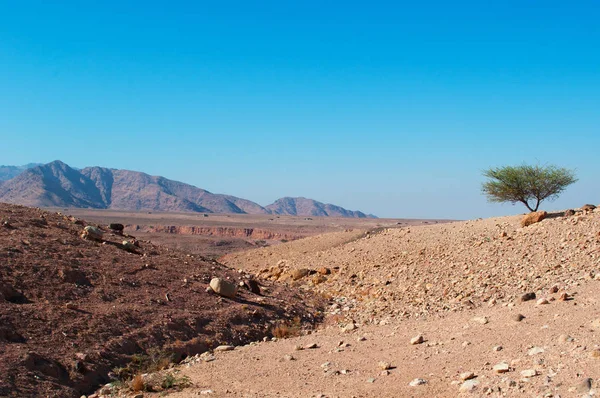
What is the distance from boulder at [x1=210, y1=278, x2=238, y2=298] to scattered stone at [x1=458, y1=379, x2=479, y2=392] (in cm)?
798

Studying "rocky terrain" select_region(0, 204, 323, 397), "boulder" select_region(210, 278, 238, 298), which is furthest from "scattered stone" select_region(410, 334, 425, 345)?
"boulder" select_region(210, 278, 238, 298)

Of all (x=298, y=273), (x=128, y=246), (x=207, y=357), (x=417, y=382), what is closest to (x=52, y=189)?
(x=298, y=273)

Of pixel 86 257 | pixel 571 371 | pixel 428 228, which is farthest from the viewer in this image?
pixel 428 228

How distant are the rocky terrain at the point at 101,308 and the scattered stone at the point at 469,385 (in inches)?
175

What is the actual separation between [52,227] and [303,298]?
729 centimetres

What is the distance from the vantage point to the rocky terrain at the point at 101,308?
29.4 feet

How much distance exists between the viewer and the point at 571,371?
21.1ft

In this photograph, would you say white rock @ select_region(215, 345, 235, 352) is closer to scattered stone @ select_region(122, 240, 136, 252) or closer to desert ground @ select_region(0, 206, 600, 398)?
desert ground @ select_region(0, 206, 600, 398)

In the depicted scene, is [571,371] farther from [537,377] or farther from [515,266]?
[515,266]

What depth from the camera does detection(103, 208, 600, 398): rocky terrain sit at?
7008 mm

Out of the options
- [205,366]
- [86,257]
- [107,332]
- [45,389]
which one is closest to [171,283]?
[86,257]

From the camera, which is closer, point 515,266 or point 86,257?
point 86,257

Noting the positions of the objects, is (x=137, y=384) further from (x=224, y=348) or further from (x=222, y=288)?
(x=222, y=288)

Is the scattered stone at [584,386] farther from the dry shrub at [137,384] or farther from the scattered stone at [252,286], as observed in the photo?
the scattered stone at [252,286]
